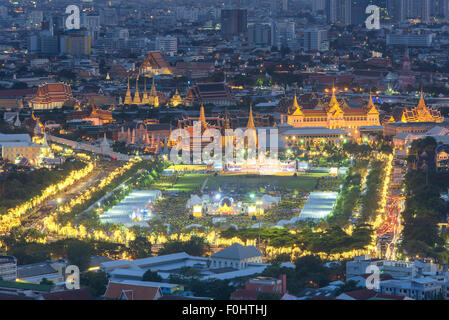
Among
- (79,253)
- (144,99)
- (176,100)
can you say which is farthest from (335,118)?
(79,253)

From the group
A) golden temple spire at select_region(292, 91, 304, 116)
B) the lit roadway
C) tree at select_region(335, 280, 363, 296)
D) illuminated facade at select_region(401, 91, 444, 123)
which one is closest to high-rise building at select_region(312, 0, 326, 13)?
golden temple spire at select_region(292, 91, 304, 116)

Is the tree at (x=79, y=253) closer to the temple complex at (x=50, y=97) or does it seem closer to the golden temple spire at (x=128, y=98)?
the temple complex at (x=50, y=97)

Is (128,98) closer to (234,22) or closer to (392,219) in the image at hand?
(392,219)

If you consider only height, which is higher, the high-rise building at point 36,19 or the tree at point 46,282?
the high-rise building at point 36,19

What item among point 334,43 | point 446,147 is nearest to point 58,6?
point 334,43

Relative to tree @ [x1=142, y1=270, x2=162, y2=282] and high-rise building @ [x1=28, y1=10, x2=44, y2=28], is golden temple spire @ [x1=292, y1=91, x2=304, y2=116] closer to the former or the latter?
tree @ [x1=142, y1=270, x2=162, y2=282]

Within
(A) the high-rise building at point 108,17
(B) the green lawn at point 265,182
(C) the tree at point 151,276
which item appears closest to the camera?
(C) the tree at point 151,276

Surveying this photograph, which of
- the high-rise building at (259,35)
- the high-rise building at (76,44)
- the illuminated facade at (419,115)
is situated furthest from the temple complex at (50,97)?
the high-rise building at (259,35)
